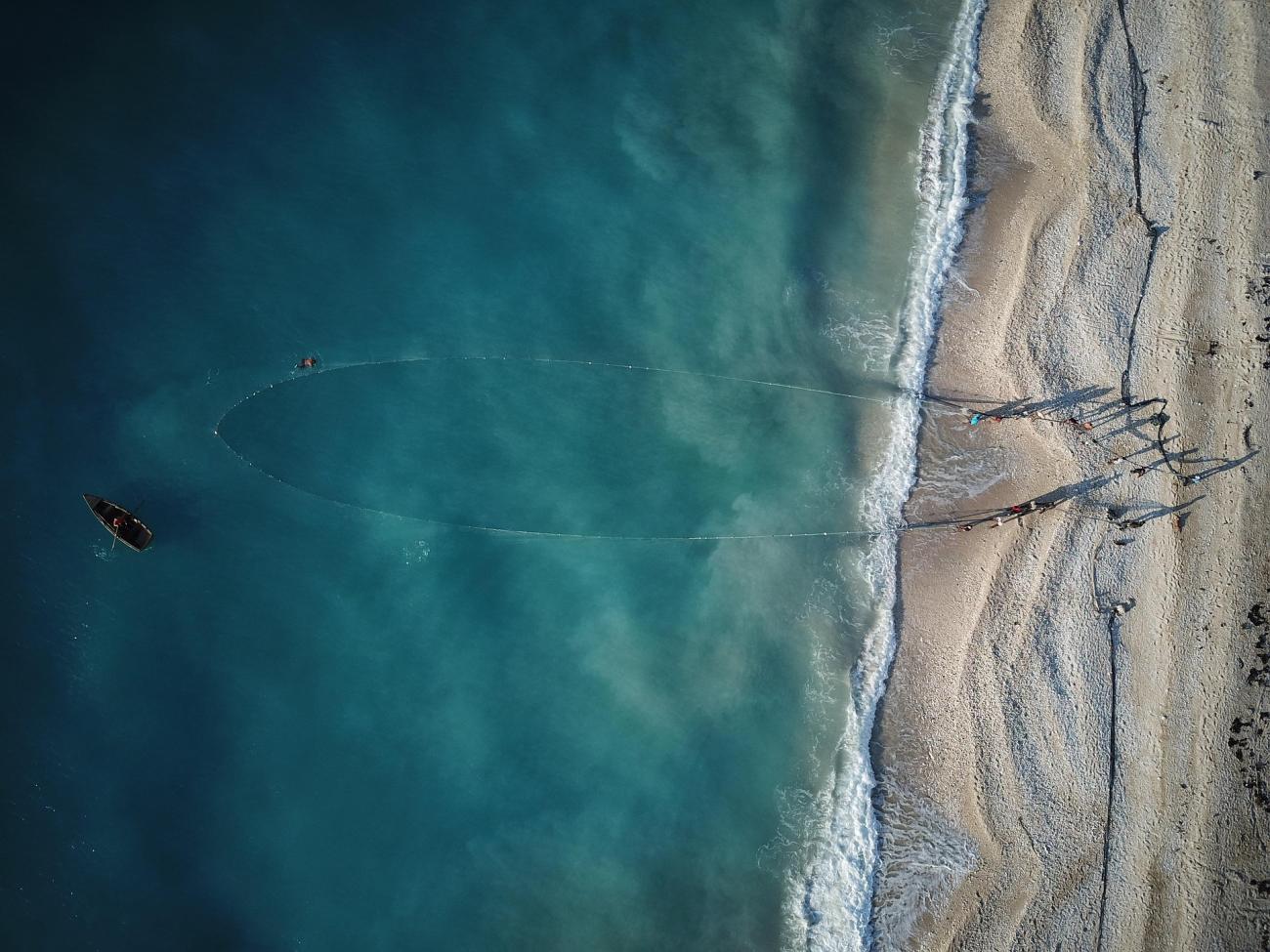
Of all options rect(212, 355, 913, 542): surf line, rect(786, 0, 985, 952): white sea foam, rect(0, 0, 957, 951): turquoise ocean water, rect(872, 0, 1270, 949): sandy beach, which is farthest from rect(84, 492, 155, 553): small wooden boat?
rect(872, 0, 1270, 949): sandy beach

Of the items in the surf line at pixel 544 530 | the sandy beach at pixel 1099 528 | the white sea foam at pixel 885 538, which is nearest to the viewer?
the sandy beach at pixel 1099 528

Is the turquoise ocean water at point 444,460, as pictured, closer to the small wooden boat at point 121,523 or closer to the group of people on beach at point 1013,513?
the small wooden boat at point 121,523

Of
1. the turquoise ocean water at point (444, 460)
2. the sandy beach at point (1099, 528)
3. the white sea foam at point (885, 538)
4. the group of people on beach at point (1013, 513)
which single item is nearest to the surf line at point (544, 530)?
the turquoise ocean water at point (444, 460)

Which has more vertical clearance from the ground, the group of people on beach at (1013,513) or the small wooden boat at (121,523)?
the group of people on beach at (1013,513)

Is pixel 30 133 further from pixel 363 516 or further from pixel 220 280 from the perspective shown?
pixel 363 516

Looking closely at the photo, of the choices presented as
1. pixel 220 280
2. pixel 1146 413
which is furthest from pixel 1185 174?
pixel 220 280

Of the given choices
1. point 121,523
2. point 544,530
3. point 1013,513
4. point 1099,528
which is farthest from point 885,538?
point 121,523

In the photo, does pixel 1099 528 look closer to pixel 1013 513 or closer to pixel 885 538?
pixel 1013 513
